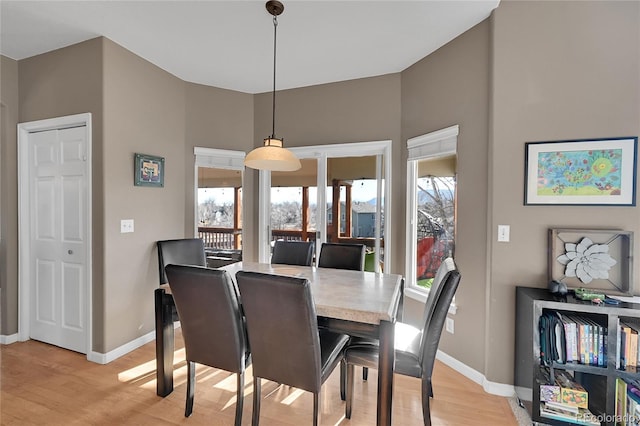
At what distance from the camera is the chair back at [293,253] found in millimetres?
2879

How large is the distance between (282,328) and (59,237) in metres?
2.59

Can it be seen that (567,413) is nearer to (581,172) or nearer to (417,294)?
(417,294)

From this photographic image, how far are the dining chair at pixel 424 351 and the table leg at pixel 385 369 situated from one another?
17 centimetres

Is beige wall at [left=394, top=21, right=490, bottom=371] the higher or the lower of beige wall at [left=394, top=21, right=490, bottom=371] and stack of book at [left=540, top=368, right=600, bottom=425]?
the higher

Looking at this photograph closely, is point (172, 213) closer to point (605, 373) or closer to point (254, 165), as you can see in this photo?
point (254, 165)

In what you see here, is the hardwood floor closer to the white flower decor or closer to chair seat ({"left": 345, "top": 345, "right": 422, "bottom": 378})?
chair seat ({"left": 345, "top": 345, "right": 422, "bottom": 378})

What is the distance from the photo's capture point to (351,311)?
5.08 ft

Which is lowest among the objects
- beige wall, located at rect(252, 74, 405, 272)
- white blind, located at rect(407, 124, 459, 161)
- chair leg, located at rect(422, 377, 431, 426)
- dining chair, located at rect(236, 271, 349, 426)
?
chair leg, located at rect(422, 377, 431, 426)

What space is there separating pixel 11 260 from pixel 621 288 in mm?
5086

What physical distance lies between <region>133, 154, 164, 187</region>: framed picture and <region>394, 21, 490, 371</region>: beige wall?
2749 mm

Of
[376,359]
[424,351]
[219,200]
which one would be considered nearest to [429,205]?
[424,351]

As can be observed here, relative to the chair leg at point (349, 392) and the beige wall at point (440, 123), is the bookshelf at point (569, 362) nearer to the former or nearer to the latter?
the beige wall at point (440, 123)

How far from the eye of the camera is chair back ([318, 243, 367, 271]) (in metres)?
2.67

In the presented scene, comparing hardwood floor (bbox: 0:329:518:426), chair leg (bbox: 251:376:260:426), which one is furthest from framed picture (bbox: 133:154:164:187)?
chair leg (bbox: 251:376:260:426)
